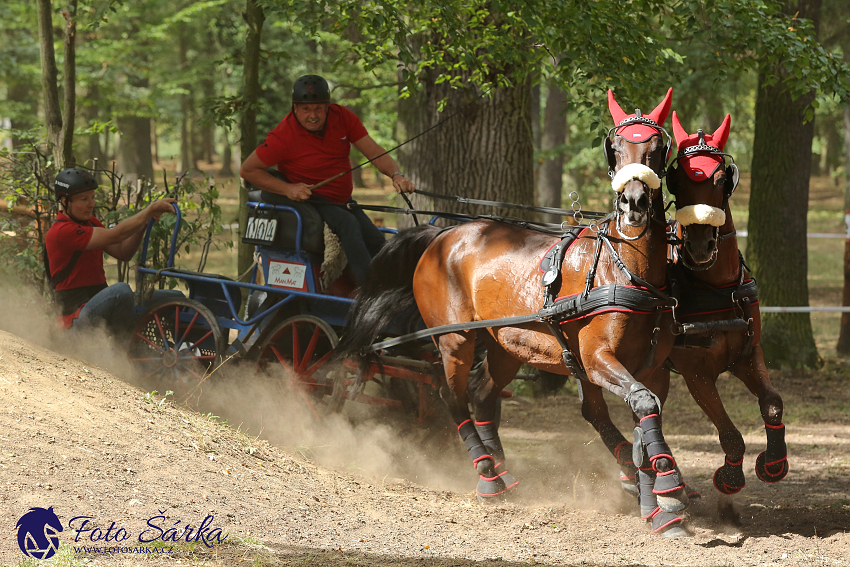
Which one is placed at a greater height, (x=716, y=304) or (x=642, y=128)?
(x=642, y=128)

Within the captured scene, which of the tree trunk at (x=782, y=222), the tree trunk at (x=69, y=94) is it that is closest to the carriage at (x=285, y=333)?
the tree trunk at (x=69, y=94)

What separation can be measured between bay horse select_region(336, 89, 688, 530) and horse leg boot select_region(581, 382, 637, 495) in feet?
1.53

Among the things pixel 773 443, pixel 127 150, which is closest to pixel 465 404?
pixel 773 443

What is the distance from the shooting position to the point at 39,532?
3.61 m

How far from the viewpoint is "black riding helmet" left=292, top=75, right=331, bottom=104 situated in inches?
242

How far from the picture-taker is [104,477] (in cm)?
431

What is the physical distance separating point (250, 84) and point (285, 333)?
321cm

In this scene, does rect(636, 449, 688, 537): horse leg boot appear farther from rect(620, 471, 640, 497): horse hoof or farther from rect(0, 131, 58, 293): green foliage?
rect(0, 131, 58, 293): green foliage

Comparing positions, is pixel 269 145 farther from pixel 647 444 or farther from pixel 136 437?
pixel 647 444

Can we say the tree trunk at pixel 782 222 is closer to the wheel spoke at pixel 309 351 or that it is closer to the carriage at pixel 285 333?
the carriage at pixel 285 333

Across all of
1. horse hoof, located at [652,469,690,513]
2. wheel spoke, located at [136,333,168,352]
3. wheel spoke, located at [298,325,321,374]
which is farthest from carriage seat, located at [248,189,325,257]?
horse hoof, located at [652,469,690,513]

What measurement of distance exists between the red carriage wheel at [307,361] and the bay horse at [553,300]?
0.26 m

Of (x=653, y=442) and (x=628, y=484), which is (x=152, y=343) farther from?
(x=653, y=442)

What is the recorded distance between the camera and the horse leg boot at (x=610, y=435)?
531 centimetres
